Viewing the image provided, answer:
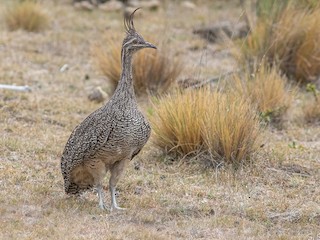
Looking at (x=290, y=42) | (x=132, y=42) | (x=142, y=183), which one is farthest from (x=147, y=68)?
(x=132, y=42)

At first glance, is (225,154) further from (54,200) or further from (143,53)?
(143,53)

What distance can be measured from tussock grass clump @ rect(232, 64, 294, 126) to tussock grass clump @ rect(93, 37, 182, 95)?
944mm

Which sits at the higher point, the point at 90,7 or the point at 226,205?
the point at 226,205

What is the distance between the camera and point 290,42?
9883 millimetres

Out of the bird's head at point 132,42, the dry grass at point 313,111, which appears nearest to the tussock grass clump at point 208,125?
the bird's head at point 132,42

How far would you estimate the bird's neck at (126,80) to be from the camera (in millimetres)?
5977

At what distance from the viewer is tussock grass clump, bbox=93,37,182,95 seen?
938 centimetres

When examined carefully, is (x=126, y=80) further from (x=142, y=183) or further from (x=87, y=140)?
(x=142, y=183)

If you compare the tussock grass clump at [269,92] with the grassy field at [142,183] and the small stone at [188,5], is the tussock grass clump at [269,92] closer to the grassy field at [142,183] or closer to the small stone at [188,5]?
the grassy field at [142,183]

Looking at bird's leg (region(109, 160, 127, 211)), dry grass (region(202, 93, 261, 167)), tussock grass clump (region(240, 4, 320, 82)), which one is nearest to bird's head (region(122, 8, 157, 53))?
bird's leg (region(109, 160, 127, 211))

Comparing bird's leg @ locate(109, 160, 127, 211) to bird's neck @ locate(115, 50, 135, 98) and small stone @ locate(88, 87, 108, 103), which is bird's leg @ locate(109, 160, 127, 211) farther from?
small stone @ locate(88, 87, 108, 103)

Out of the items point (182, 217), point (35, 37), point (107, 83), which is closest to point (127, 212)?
point (182, 217)

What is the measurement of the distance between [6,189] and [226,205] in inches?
64.8

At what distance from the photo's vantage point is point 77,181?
607 cm
